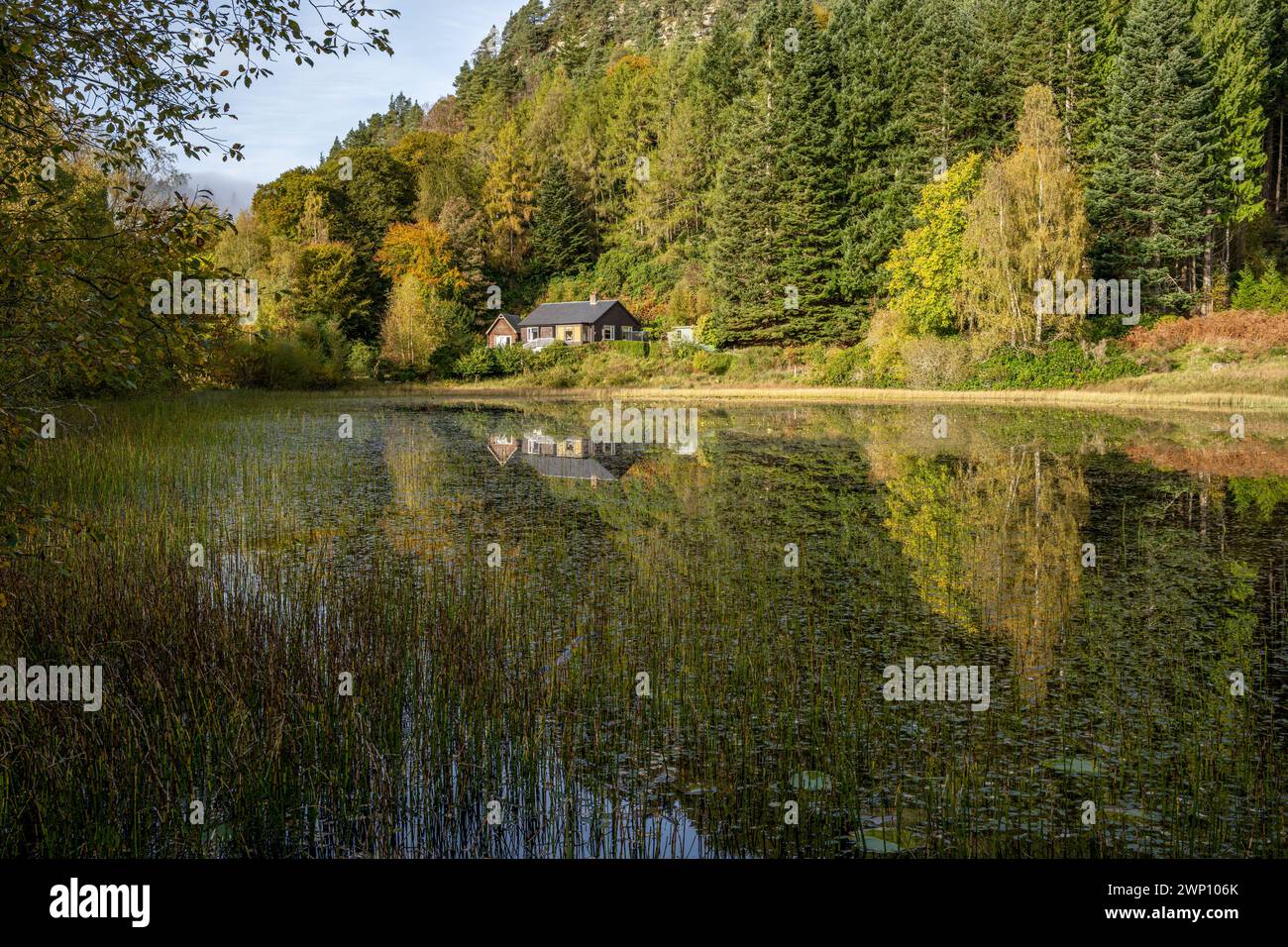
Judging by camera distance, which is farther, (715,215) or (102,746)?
(715,215)

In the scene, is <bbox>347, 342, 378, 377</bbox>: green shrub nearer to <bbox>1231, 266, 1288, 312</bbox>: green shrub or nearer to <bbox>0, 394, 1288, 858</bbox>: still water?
<bbox>0, 394, 1288, 858</bbox>: still water

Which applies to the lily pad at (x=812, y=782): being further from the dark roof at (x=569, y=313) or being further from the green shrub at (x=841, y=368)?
the dark roof at (x=569, y=313)

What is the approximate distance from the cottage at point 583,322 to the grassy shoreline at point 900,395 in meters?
9.49

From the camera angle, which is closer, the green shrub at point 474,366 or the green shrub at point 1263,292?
the green shrub at point 1263,292

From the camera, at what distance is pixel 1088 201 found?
40.3 m

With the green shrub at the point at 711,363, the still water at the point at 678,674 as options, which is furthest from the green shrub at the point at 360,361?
the still water at the point at 678,674

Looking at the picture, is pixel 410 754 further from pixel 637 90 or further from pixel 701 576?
pixel 637 90

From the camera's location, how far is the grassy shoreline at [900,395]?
28641 millimetres

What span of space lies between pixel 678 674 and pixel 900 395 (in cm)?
3227

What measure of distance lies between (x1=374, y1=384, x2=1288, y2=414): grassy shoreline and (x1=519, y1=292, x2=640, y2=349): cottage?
9.49m

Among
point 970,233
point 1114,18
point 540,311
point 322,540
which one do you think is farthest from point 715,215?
point 322,540

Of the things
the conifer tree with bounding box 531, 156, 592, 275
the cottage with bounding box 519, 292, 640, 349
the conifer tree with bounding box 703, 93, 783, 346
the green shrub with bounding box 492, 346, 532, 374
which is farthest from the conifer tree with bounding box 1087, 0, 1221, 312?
the conifer tree with bounding box 531, 156, 592, 275

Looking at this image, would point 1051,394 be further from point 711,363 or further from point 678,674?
point 678,674
